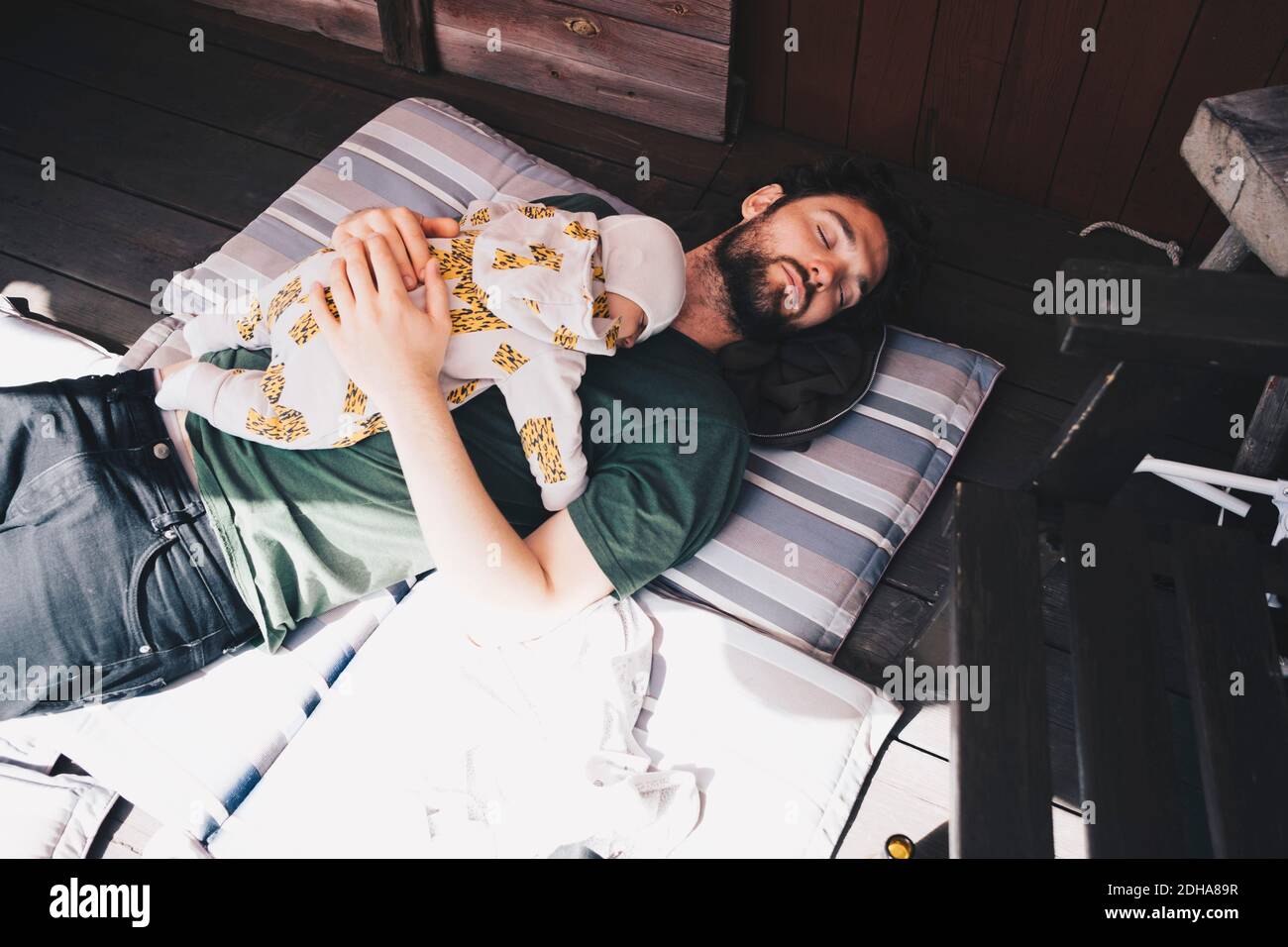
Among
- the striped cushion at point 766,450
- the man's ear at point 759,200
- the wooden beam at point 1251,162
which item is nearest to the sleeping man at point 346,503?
the striped cushion at point 766,450

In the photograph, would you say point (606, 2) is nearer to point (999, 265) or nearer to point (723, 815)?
point (999, 265)

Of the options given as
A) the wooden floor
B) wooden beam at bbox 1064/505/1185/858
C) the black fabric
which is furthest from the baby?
wooden beam at bbox 1064/505/1185/858

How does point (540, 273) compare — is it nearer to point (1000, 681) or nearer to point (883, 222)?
point (883, 222)

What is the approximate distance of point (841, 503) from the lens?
208 cm

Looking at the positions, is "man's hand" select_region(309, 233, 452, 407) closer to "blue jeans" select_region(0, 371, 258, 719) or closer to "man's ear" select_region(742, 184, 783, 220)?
"blue jeans" select_region(0, 371, 258, 719)

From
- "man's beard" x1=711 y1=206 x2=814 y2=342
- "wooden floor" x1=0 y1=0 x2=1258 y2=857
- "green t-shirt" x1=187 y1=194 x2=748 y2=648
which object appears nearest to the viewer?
"green t-shirt" x1=187 y1=194 x2=748 y2=648

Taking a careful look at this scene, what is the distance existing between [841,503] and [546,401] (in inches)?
31.3

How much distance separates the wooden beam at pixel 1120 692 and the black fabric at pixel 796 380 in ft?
2.23

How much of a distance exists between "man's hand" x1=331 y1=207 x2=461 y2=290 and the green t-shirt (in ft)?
0.95

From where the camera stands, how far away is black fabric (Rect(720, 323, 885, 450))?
201cm

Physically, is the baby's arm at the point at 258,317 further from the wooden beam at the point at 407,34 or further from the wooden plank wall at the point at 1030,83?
the wooden plank wall at the point at 1030,83

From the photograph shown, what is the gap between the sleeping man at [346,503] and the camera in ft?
5.34

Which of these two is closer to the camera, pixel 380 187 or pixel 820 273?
pixel 820 273

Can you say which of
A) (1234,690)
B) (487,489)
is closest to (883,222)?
(487,489)
